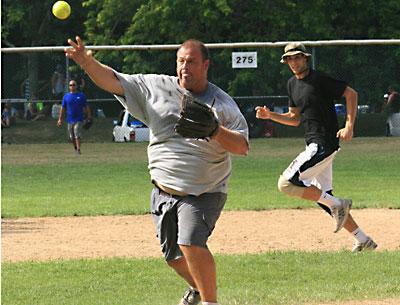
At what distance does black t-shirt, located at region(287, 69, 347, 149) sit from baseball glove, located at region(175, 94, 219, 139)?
14.1 feet

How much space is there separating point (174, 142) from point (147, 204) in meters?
8.52

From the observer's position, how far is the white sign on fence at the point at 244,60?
65.9 feet

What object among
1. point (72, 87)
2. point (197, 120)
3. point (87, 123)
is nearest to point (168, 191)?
point (197, 120)

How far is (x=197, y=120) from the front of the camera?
6570 mm

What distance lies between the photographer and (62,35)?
3812cm

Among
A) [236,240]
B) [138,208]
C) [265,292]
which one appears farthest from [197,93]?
[138,208]

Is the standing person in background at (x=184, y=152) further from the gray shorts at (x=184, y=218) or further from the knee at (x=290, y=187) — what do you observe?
the knee at (x=290, y=187)

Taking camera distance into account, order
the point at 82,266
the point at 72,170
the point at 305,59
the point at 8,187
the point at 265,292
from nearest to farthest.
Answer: the point at 265,292
the point at 82,266
the point at 305,59
the point at 8,187
the point at 72,170

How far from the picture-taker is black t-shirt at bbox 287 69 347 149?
10883 millimetres

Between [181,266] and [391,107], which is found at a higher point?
[181,266]

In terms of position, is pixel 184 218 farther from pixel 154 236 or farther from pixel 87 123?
pixel 87 123

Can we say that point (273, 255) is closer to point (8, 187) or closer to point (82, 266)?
point (82, 266)

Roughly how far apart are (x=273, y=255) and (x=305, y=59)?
1.95 metres

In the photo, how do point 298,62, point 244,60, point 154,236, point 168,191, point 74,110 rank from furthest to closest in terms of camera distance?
1. point 74,110
2. point 244,60
3. point 154,236
4. point 298,62
5. point 168,191
